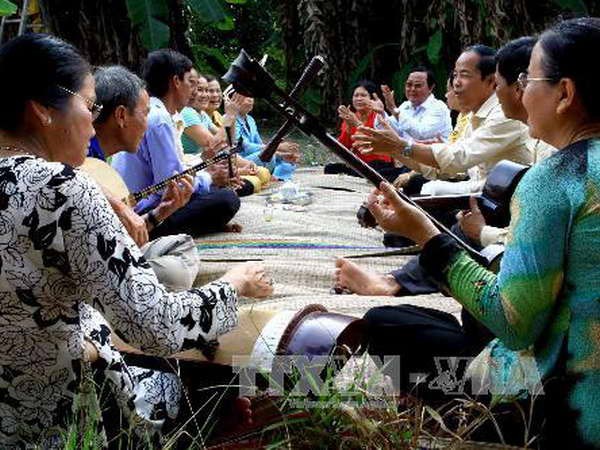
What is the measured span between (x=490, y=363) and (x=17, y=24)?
7907mm

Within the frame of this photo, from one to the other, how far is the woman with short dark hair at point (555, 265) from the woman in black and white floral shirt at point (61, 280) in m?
0.56

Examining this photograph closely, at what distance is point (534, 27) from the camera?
32.3 feet

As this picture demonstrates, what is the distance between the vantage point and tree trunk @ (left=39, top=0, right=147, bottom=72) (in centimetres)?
780

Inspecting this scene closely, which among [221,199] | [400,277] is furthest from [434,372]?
[221,199]

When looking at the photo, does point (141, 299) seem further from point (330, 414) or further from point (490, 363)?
point (490, 363)

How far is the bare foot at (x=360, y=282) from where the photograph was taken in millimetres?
3473

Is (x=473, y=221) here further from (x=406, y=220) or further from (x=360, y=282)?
(x=406, y=220)

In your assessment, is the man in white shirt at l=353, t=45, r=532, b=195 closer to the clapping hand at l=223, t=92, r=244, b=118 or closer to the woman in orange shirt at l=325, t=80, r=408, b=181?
the clapping hand at l=223, t=92, r=244, b=118

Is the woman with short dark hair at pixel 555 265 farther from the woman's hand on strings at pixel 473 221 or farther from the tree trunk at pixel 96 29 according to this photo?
the tree trunk at pixel 96 29

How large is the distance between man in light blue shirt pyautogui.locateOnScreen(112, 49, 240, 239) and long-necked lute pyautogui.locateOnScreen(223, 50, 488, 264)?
1.96m

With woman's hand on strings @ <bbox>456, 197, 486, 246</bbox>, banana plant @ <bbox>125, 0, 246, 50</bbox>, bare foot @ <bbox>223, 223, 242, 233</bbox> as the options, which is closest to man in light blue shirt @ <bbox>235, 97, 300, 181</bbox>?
banana plant @ <bbox>125, 0, 246, 50</bbox>

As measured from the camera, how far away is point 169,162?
13.3 feet

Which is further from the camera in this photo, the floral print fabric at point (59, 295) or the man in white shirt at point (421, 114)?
the man in white shirt at point (421, 114)

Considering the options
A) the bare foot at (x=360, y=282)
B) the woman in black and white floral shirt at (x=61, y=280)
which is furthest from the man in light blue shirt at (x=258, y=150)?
the woman in black and white floral shirt at (x=61, y=280)
